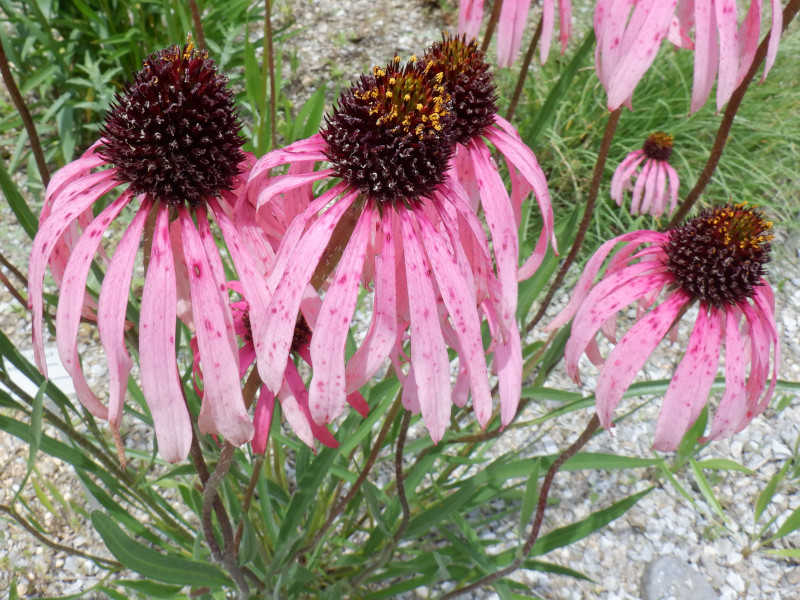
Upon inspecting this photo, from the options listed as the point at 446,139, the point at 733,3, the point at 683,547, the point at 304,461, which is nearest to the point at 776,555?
the point at 683,547

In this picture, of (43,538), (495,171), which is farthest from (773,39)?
(43,538)

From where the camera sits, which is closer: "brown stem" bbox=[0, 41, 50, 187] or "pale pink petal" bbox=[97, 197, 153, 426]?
"pale pink petal" bbox=[97, 197, 153, 426]

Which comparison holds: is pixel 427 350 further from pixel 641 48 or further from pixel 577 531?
pixel 577 531

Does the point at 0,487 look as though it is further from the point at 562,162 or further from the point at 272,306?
the point at 562,162

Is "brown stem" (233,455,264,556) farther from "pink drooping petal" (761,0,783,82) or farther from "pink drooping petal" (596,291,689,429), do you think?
"pink drooping petal" (761,0,783,82)

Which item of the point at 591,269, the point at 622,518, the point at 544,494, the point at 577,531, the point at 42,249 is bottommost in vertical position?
the point at 622,518

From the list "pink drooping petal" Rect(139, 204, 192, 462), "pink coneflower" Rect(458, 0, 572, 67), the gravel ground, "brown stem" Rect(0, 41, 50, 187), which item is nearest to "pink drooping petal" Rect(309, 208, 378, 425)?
"pink drooping petal" Rect(139, 204, 192, 462)

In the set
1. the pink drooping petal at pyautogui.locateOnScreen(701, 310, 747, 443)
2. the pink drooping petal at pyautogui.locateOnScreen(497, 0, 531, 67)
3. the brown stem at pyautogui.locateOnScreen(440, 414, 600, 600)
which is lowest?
the brown stem at pyautogui.locateOnScreen(440, 414, 600, 600)

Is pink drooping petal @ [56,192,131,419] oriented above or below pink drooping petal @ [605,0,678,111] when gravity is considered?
below
